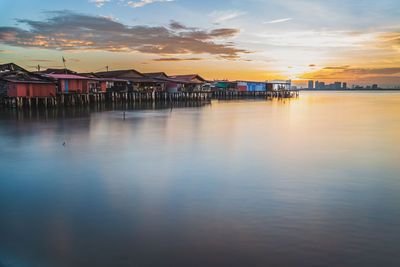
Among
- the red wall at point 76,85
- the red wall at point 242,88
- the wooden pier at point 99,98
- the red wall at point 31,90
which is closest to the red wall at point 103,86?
Answer: the wooden pier at point 99,98

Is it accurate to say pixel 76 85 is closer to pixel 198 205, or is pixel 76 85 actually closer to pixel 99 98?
pixel 99 98

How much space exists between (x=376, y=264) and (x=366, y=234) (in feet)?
2.59

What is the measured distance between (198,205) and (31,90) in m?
27.3

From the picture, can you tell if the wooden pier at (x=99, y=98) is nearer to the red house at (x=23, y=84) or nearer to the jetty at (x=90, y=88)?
the jetty at (x=90, y=88)

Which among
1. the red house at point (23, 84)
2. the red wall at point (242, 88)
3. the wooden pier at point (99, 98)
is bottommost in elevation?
the wooden pier at point (99, 98)

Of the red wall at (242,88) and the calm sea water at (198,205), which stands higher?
the red wall at (242,88)

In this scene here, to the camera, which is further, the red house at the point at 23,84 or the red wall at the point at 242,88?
the red wall at the point at 242,88

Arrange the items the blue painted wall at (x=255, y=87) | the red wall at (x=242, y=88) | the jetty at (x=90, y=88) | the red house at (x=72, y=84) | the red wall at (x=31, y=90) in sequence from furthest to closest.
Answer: the blue painted wall at (x=255, y=87) < the red wall at (x=242, y=88) < the red house at (x=72, y=84) < the jetty at (x=90, y=88) < the red wall at (x=31, y=90)

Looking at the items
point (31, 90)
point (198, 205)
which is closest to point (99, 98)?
point (31, 90)

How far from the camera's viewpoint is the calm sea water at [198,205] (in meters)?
3.88

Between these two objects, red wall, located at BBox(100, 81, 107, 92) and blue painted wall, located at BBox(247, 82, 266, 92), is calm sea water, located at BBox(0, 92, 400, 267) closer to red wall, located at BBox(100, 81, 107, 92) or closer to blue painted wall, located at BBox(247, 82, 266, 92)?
red wall, located at BBox(100, 81, 107, 92)

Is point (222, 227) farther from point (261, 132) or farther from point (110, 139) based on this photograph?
point (261, 132)

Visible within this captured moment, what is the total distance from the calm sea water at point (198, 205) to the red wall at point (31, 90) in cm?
1755

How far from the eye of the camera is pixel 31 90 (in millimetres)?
27516
